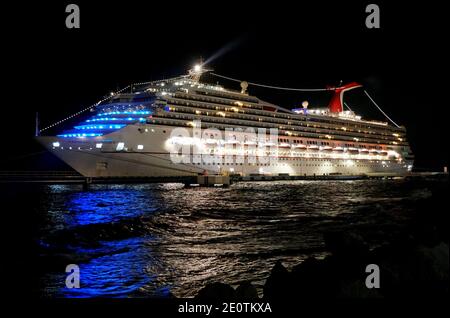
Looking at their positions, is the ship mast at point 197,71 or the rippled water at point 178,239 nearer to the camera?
the rippled water at point 178,239

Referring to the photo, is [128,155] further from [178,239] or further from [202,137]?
[178,239]

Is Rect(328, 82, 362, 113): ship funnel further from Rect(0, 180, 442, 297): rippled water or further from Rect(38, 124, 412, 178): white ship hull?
Rect(0, 180, 442, 297): rippled water

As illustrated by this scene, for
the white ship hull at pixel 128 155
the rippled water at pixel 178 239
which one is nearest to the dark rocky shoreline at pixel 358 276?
the rippled water at pixel 178 239

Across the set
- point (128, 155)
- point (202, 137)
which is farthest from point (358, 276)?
point (202, 137)

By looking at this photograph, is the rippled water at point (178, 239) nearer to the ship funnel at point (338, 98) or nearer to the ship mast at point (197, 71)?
the ship mast at point (197, 71)

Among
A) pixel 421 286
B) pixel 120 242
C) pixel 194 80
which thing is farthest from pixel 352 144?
pixel 421 286

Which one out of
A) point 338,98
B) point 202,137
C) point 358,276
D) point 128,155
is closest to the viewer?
point 358,276
